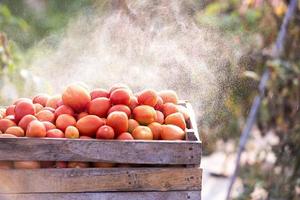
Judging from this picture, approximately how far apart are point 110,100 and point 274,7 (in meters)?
2.03

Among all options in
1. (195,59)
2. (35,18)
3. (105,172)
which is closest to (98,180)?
(105,172)

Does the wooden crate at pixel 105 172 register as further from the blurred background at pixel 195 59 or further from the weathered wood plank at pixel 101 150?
the blurred background at pixel 195 59

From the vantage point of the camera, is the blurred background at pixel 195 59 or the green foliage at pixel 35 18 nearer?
the blurred background at pixel 195 59

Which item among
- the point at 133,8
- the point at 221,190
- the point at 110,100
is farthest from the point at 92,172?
the point at 221,190

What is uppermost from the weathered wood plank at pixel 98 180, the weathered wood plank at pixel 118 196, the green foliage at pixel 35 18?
the green foliage at pixel 35 18

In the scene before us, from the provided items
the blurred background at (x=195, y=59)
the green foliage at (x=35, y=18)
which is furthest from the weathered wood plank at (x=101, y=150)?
the green foliage at (x=35, y=18)

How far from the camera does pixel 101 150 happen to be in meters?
1.80

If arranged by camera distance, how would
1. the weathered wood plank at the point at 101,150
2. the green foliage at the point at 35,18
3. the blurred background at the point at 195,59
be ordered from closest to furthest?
the weathered wood plank at the point at 101,150 < the blurred background at the point at 195,59 < the green foliage at the point at 35,18

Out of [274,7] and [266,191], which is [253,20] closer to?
[274,7]

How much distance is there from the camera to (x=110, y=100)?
6.47ft

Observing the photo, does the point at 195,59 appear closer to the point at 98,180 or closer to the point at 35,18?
the point at 98,180

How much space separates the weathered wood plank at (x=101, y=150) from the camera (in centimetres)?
178

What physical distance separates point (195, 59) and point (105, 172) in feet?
3.96

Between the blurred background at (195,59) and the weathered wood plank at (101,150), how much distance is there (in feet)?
3.17
